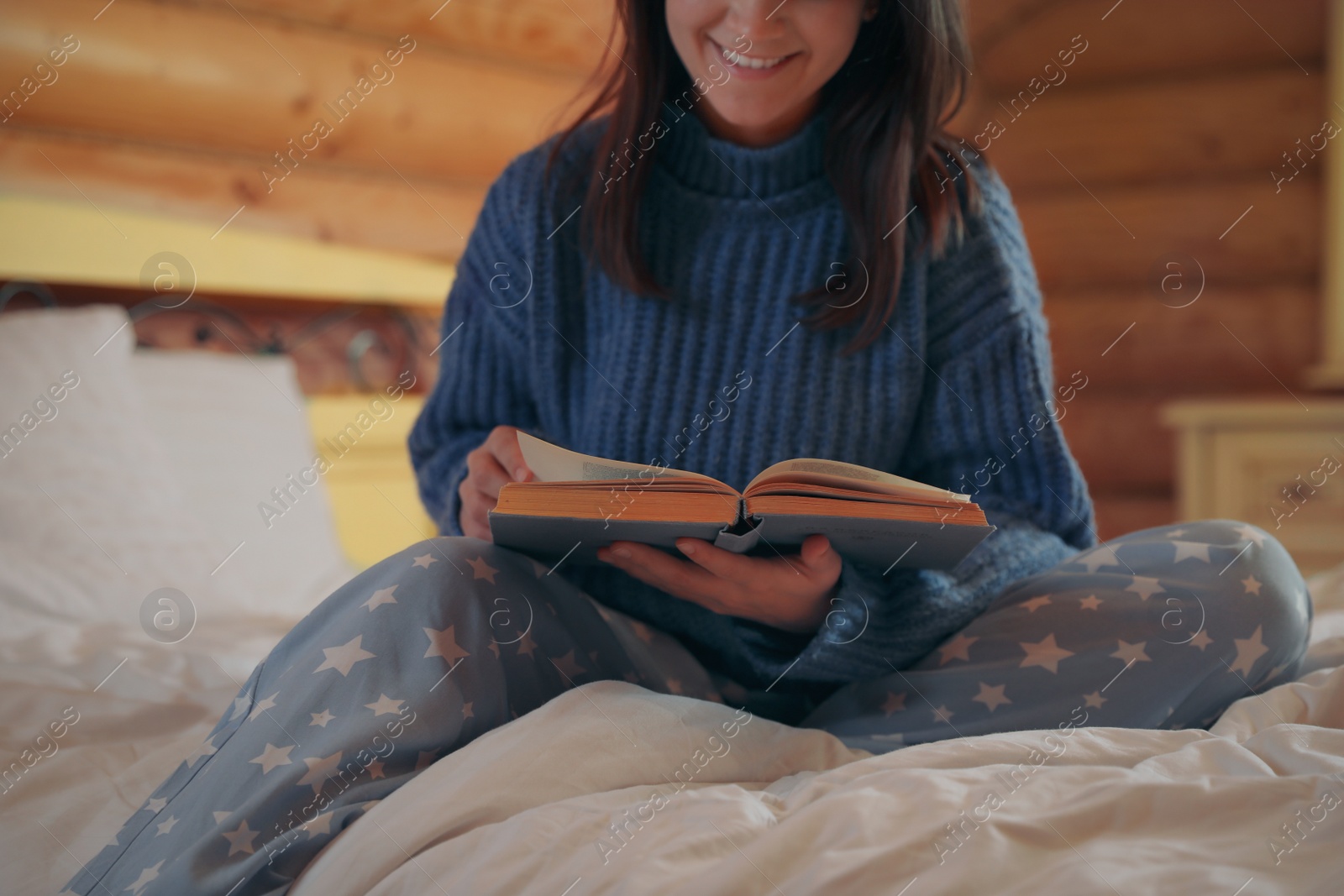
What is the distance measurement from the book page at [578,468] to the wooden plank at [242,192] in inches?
51.6

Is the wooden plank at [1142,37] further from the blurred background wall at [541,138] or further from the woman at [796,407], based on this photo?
the woman at [796,407]

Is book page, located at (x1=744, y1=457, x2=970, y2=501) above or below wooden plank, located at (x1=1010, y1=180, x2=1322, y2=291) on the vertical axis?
above

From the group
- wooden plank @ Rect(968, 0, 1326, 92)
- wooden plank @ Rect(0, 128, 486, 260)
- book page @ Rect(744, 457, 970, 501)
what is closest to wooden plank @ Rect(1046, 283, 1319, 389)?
wooden plank @ Rect(968, 0, 1326, 92)

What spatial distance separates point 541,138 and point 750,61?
4.22 ft

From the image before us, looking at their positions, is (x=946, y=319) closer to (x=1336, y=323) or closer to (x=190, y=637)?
(x=190, y=637)

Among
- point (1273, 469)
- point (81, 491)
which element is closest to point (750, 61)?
point (81, 491)

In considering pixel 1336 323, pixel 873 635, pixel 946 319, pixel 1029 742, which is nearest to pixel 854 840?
pixel 1029 742

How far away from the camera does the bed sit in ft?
1.72

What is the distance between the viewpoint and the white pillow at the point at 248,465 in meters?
1.59

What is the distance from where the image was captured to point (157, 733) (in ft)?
2.97

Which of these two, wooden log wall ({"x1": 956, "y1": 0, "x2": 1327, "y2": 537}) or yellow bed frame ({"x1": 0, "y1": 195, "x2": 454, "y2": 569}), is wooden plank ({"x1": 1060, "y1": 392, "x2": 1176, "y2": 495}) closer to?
wooden log wall ({"x1": 956, "y1": 0, "x2": 1327, "y2": 537})

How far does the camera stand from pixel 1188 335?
9.34ft

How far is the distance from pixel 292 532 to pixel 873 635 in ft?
3.63

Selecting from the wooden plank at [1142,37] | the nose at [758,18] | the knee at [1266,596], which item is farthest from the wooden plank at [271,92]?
the wooden plank at [1142,37]
